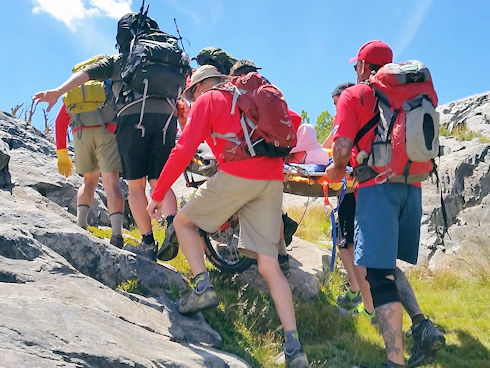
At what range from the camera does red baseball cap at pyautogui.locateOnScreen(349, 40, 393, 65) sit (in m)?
4.41

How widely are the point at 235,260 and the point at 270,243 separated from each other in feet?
5.86

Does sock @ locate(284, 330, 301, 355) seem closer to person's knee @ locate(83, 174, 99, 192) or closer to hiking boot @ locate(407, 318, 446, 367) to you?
hiking boot @ locate(407, 318, 446, 367)

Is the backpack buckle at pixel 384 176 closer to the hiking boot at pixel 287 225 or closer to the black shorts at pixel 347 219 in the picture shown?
the black shorts at pixel 347 219

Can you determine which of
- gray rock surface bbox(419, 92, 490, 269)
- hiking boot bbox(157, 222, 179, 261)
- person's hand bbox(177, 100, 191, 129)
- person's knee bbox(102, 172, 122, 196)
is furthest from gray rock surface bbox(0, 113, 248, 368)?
gray rock surface bbox(419, 92, 490, 269)

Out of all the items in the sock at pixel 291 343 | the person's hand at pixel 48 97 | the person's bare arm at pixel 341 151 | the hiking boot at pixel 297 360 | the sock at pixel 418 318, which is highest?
the person's hand at pixel 48 97

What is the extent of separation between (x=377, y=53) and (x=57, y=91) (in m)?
2.98

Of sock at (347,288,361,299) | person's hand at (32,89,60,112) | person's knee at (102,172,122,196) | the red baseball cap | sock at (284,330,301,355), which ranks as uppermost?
the red baseball cap

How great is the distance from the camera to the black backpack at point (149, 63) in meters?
4.84

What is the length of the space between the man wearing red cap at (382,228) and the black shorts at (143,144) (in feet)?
6.20

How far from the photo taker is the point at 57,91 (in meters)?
4.48

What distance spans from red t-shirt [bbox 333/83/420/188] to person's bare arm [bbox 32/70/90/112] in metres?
2.57

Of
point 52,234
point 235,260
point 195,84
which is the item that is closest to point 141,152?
point 195,84

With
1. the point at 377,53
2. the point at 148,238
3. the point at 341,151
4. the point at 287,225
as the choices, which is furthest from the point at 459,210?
the point at 148,238

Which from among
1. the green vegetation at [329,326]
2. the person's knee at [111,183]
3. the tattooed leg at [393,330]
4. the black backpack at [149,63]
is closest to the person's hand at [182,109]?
the black backpack at [149,63]
